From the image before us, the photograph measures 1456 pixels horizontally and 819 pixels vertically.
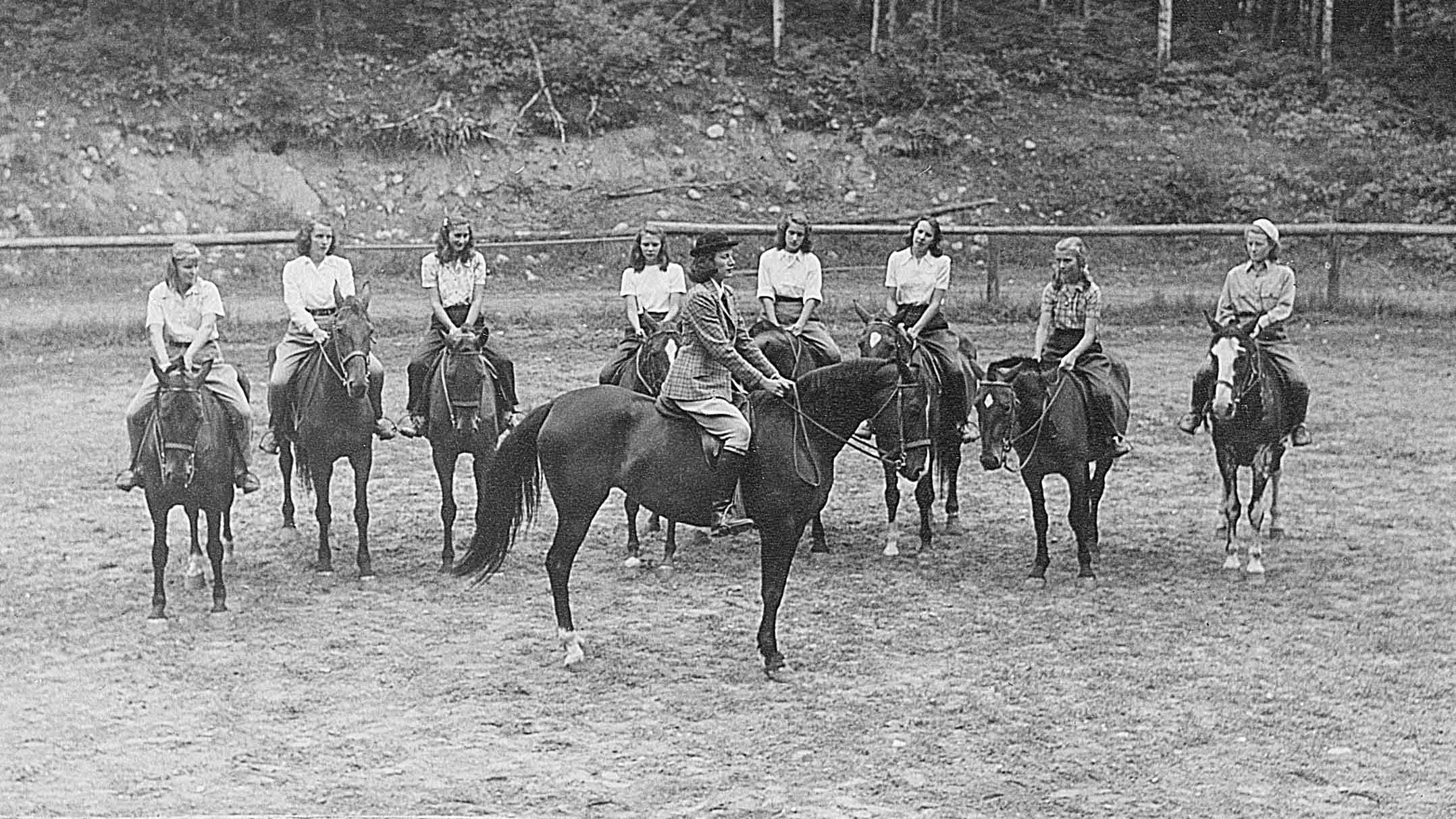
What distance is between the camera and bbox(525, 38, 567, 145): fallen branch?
27452mm

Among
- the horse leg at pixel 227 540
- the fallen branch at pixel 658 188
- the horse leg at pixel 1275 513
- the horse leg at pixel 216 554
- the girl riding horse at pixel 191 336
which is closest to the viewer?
the horse leg at pixel 216 554

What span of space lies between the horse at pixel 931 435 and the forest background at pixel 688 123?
1280 centimetres

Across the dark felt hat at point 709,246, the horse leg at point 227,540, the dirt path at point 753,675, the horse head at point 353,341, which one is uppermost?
the dark felt hat at point 709,246

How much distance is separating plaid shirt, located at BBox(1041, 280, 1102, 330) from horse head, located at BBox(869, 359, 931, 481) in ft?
8.07

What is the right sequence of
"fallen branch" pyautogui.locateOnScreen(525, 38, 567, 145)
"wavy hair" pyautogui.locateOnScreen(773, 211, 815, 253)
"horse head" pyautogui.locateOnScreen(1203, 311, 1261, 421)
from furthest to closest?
1. "fallen branch" pyautogui.locateOnScreen(525, 38, 567, 145)
2. "wavy hair" pyautogui.locateOnScreen(773, 211, 815, 253)
3. "horse head" pyautogui.locateOnScreen(1203, 311, 1261, 421)

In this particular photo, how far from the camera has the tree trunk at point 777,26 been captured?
98.0ft

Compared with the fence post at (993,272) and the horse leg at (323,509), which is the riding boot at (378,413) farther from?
the fence post at (993,272)

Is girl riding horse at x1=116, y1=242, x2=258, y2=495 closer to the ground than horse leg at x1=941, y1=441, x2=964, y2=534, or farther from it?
farther from it

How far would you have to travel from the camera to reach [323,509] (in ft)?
34.2

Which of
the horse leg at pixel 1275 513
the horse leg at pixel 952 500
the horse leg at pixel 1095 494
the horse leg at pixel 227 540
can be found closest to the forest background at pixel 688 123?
the horse leg at pixel 227 540

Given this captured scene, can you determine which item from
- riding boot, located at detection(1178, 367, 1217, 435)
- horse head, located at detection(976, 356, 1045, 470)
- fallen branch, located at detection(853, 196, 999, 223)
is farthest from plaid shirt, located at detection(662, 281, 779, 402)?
fallen branch, located at detection(853, 196, 999, 223)

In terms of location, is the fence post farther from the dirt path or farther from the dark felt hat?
the dark felt hat

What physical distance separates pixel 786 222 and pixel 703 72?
708 inches

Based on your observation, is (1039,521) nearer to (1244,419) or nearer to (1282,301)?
(1244,419)
